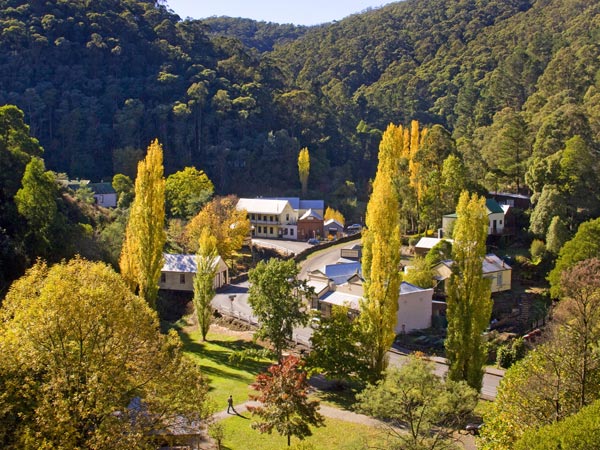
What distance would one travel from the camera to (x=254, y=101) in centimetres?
9169

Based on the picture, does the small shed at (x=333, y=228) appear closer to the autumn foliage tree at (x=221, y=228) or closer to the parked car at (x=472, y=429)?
the autumn foliage tree at (x=221, y=228)

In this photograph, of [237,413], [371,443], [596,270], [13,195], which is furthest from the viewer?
[13,195]

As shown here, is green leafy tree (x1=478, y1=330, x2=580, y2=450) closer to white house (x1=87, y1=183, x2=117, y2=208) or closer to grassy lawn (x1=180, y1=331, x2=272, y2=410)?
grassy lawn (x1=180, y1=331, x2=272, y2=410)

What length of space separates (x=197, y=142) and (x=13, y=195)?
49966 mm

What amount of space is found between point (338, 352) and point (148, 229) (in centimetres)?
1309

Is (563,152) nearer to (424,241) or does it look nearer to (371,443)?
(424,241)

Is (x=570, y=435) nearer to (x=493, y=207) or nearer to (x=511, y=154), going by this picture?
(x=493, y=207)

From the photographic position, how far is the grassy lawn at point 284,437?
865 inches

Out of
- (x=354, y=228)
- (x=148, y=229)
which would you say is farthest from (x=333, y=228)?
(x=148, y=229)

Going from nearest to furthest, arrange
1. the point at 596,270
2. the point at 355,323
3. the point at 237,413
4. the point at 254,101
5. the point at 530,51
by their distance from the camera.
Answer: the point at 237,413 < the point at 355,323 < the point at 596,270 < the point at 254,101 < the point at 530,51

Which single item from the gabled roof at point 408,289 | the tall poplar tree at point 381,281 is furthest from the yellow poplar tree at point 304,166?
the tall poplar tree at point 381,281

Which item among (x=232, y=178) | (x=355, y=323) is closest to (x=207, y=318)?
(x=355, y=323)

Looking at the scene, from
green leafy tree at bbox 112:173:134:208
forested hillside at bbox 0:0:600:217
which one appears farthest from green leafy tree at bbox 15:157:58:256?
forested hillside at bbox 0:0:600:217

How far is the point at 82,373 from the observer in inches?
609
